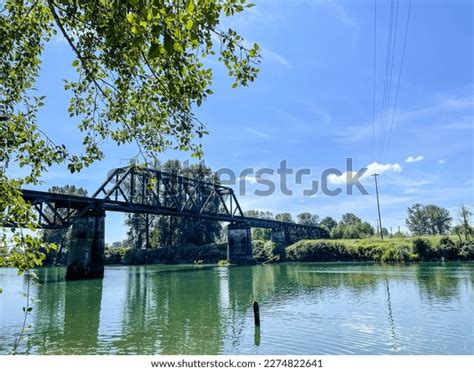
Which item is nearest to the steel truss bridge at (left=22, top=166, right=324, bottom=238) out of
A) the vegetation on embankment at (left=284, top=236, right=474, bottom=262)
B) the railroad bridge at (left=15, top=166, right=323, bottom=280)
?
the railroad bridge at (left=15, top=166, right=323, bottom=280)

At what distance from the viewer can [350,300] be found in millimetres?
21516

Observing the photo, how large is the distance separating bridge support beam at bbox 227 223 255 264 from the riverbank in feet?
24.3

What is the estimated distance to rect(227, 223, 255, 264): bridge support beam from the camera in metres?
73.8

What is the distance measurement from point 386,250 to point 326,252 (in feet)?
47.7

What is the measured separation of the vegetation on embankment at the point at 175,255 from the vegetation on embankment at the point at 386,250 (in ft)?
54.4

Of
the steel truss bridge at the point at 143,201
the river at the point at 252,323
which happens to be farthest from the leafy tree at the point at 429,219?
the river at the point at 252,323

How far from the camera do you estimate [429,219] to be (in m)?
152

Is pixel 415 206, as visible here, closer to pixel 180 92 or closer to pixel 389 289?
pixel 389 289

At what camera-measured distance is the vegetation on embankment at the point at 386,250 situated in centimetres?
5900

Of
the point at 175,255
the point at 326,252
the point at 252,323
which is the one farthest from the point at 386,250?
the point at 252,323

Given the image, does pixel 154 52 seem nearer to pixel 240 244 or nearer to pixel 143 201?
pixel 143 201

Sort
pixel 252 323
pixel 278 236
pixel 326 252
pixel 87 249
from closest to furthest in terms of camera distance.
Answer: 1. pixel 252 323
2. pixel 87 249
3. pixel 326 252
4. pixel 278 236

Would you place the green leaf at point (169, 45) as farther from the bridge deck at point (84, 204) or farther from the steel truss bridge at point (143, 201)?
the bridge deck at point (84, 204)

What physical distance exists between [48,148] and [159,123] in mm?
1756
